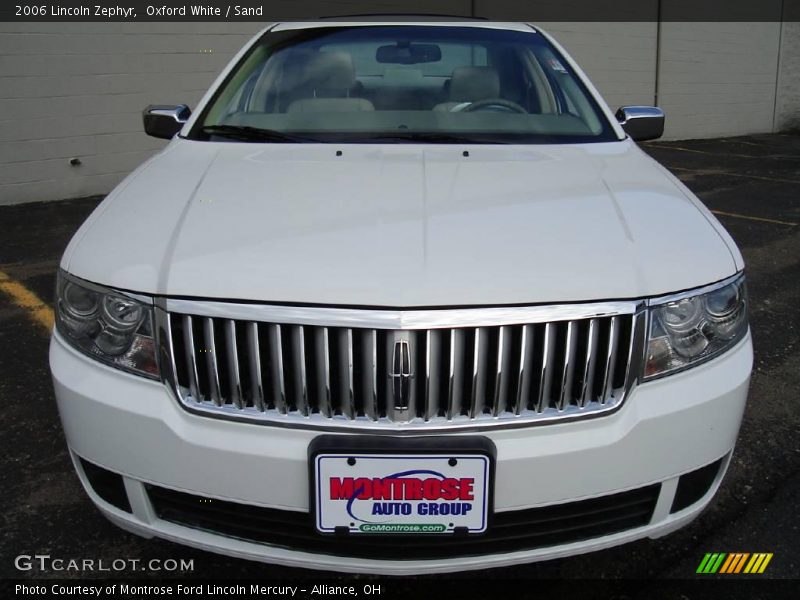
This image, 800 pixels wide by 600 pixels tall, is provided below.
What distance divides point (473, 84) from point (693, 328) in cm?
157

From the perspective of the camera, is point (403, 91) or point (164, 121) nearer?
point (403, 91)

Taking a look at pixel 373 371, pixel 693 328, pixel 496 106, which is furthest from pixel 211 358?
pixel 496 106

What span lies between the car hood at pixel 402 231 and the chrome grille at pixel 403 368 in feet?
0.22

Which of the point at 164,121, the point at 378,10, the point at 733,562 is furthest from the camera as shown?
the point at 378,10

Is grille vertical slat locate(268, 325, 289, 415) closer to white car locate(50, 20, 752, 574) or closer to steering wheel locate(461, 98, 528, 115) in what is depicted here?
white car locate(50, 20, 752, 574)

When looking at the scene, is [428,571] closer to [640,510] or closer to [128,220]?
[640,510]

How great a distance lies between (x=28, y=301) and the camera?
13.9ft

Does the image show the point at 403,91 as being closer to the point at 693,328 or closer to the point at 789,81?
the point at 693,328

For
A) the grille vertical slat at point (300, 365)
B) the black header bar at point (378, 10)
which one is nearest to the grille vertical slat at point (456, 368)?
the grille vertical slat at point (300, 365)

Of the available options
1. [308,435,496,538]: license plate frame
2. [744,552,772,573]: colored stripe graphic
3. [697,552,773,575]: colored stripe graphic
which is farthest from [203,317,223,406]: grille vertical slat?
[744,552,772,573]: colored stripe graphic

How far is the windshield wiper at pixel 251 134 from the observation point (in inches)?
101

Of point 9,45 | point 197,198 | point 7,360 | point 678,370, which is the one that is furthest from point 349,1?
point 678,370

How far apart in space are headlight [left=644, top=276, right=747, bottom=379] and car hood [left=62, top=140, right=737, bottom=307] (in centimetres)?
5

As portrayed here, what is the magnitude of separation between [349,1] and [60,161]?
380 cm
